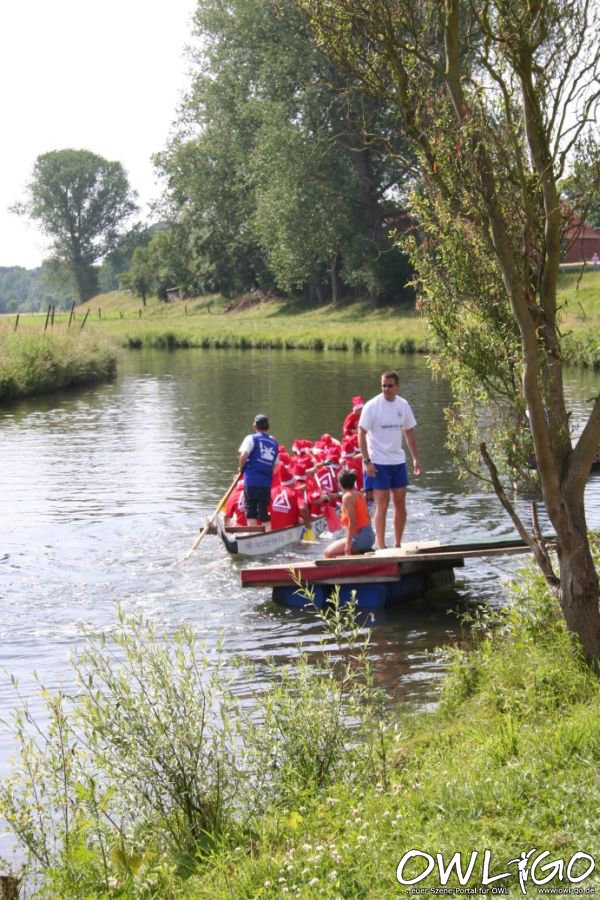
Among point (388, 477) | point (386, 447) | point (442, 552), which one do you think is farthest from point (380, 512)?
point (442, 552)

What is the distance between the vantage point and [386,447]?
13.3m

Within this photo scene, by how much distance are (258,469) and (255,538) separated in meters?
0.88

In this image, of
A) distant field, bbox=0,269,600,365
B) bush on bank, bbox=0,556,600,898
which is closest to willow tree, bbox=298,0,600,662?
bush on bank, bbox=0,556,600,898

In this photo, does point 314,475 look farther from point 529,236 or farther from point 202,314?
point 202,314

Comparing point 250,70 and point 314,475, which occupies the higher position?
point 250,70

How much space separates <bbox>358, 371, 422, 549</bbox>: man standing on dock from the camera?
13.3m

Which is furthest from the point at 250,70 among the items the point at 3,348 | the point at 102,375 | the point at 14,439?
the point at 14,439

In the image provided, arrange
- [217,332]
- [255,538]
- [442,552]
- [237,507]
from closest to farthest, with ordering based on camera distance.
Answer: [442,552]
[255,538]
[237,507]
[217,332]

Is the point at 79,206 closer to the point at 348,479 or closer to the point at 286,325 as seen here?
the point at 286,325

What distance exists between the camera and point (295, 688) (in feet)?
23.7

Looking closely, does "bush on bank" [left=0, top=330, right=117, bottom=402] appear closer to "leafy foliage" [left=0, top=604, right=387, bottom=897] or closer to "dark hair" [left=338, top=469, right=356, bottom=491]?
"dark hair" [left=338, top=469, right=356, bottom=491]

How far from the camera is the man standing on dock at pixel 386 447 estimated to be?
43.8ft

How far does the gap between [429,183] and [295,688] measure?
10.6 ft

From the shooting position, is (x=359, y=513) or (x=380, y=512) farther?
(x=380, y=512)
